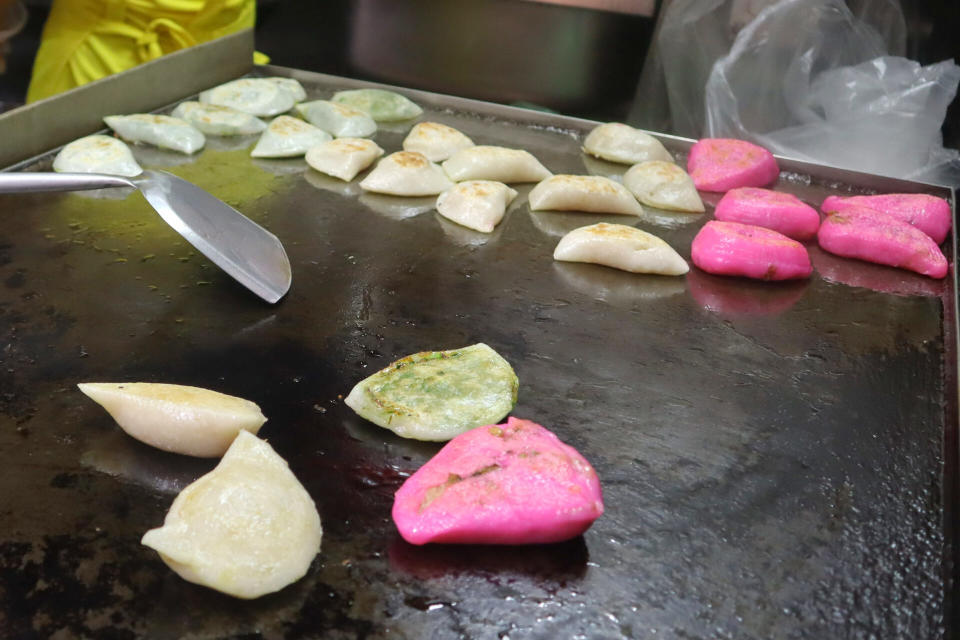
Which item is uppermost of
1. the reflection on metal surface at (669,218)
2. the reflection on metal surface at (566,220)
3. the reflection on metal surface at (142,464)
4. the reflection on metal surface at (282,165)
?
the reflection on metal surface at (669,218)

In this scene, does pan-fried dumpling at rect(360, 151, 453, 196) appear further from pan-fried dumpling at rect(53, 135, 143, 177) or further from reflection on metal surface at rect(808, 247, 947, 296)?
reflection on metal surface at rect(808, 247, 947, 296)

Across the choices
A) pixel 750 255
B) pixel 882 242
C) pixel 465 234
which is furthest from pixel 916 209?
pixel 465 234

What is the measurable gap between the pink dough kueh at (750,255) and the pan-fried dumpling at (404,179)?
2.45 ft

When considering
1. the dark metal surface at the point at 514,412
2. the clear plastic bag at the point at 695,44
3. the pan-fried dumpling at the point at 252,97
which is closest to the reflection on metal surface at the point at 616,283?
the dark metal surface at the point at 514,412

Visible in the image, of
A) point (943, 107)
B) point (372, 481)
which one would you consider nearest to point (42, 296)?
point (372, 481)

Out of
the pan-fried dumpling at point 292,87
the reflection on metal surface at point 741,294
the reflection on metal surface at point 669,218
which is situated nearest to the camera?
the reflection on metal surface at point 741,294

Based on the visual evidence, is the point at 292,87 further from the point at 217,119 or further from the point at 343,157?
the point at 343,157

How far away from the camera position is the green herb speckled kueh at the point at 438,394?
55.9 inches

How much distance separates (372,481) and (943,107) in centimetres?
236

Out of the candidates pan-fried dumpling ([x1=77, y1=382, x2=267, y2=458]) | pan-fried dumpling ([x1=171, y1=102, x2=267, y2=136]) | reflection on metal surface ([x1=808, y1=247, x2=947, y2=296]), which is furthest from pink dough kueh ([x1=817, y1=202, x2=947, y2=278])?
pan-fried dumpling ([x1=171, y1=102, x2=267, y2=136])

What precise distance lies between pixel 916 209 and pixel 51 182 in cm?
A: 214

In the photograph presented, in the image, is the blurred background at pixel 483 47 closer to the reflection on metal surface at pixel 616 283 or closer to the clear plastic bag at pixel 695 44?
the clear plastic bag at pixel 695 44

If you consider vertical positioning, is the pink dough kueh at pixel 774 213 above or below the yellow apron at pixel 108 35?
above

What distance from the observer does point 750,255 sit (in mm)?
2031
